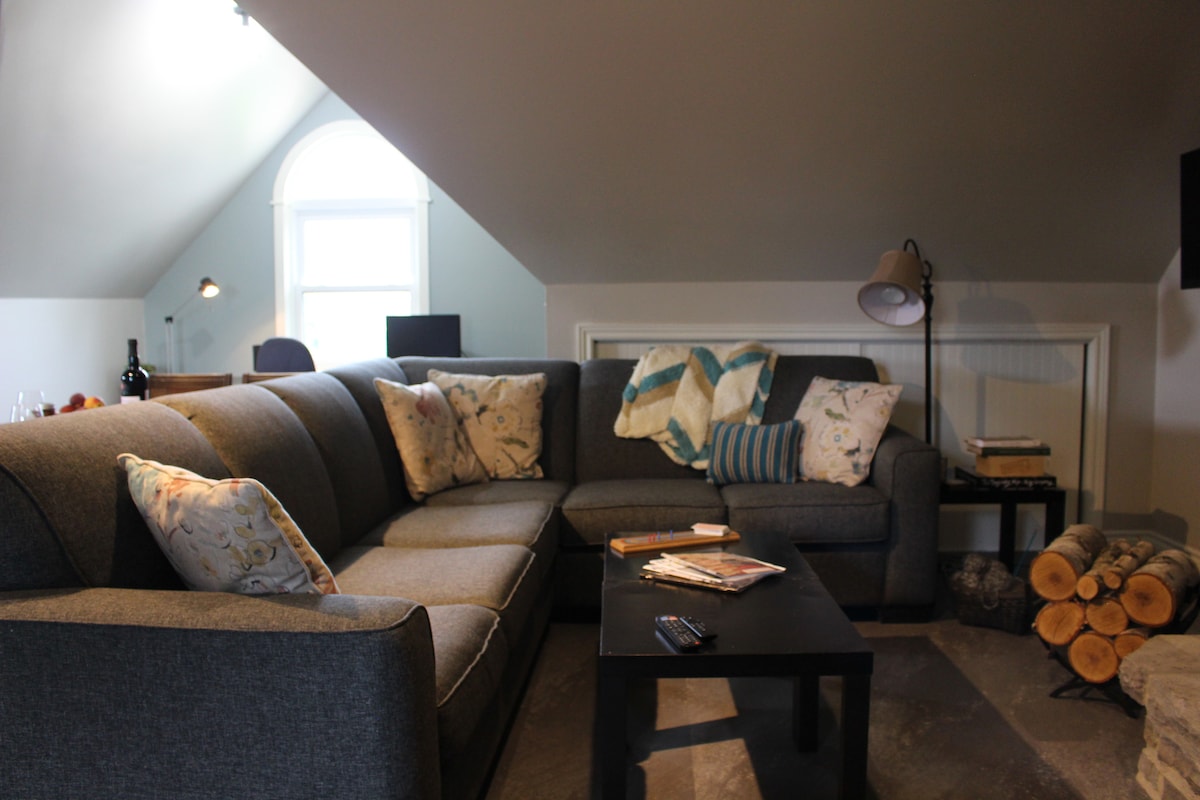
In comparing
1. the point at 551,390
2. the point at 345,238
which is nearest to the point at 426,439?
the point at 551,390

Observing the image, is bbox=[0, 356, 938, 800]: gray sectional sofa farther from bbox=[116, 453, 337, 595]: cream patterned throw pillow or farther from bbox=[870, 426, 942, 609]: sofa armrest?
bbox=[870, 426, 942, 609]: sofa armrest

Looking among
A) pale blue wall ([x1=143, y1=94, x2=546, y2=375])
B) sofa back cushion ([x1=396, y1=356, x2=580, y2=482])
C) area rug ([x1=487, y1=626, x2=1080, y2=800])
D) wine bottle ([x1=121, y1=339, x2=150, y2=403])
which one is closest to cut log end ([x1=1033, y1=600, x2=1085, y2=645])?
area rug ([x1=487, y1=626, x2=1080, y2=800])

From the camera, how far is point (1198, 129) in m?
3.03

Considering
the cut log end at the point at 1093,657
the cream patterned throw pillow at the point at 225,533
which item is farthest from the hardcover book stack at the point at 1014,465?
the cream patterned throw pillow at the point at 225,533

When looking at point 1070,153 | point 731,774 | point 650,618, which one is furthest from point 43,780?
point 1070,153

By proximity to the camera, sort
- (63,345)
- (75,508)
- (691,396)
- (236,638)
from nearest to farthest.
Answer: (236,638)
(75,508)
(691,396)
(63,345)

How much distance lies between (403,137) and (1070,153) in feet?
7.85

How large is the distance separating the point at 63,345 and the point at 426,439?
3.20 meters

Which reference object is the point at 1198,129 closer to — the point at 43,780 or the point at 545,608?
the point at 545,608

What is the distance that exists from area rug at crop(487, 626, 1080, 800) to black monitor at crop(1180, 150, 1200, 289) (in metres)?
1.49

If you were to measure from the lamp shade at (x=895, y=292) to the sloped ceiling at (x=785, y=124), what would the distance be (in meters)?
0.30

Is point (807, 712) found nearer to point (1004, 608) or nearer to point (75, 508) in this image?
point (1004, 608)

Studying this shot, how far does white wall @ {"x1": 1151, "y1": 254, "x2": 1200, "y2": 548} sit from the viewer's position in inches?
141

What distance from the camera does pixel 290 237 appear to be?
5.90 m
